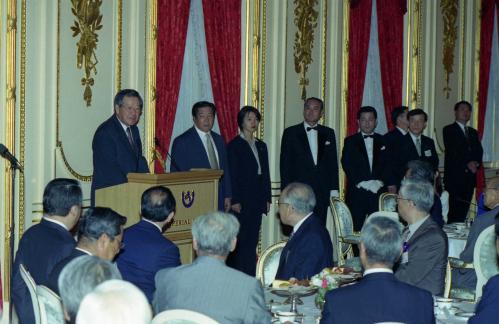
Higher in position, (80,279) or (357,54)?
(357,54)

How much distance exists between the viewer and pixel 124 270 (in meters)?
4.87

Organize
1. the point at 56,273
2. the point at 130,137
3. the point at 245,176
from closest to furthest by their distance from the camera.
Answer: the point at 56,273
the point at 130,137
the point at 245,176

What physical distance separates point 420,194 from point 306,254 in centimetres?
75

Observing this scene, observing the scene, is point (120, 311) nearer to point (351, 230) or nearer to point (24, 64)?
point (24, 64)

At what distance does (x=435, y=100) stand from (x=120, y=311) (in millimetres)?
10504

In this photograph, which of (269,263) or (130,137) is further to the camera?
(130,137)

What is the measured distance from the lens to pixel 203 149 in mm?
7953

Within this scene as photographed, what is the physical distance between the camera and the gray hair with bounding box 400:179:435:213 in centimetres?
523

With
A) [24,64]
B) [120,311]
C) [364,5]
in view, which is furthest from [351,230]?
[120,311]

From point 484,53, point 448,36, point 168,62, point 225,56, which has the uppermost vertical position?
point 448,36

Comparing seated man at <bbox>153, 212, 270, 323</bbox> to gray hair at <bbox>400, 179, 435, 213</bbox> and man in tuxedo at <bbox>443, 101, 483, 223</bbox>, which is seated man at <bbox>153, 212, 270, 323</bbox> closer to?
gray hair at <bbox>400, 179, 435, 213</bbox>

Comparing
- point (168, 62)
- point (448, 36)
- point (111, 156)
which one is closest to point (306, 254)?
point (111, 156)

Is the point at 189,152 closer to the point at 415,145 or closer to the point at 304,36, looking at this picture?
the point at 304,36

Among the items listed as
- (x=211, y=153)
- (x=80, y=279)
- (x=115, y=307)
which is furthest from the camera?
(x=211, y=153)
